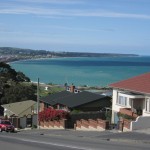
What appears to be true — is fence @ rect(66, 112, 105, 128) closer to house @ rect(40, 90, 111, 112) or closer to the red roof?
the red roof

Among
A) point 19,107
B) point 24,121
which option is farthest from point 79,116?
point 19,107

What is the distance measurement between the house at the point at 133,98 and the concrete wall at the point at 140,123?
376 centimetres

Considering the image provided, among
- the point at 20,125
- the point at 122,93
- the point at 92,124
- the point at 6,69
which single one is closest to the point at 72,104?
the point at 20,125

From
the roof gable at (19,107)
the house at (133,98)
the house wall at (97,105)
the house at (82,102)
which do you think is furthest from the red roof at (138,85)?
the roof gable at (19,107)

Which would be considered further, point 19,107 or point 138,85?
point 19,107

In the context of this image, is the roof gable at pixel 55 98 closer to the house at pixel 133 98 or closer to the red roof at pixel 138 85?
the house at pixel 133 98

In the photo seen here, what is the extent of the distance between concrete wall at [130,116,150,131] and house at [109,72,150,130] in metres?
3.76

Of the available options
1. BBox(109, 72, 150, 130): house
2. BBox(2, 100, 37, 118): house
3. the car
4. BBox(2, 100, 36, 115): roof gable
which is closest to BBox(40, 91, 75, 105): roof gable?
BBox(2, 100, 37, 118): house

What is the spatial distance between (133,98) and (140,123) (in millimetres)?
7532

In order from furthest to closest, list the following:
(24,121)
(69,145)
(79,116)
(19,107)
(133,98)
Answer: (19,107), (24,121), (79,116), (133,98), (69,145)

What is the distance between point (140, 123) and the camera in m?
36.1

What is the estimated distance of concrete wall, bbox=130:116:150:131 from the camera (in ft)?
117

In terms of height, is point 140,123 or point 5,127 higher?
point 140,123

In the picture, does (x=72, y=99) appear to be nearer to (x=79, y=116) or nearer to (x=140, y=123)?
(x=79, y=116)
